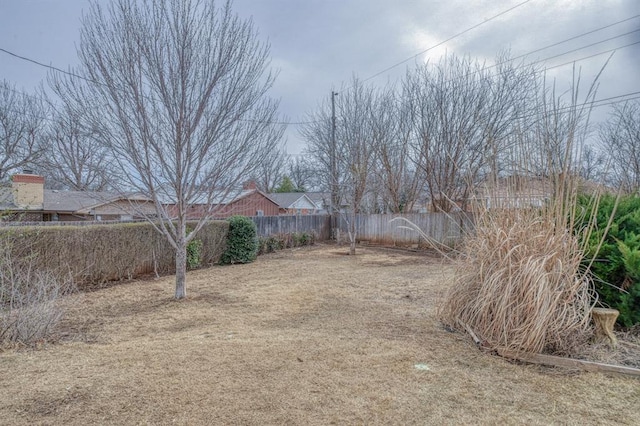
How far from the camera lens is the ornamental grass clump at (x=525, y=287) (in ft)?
9.68

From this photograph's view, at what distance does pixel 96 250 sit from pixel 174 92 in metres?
3.98

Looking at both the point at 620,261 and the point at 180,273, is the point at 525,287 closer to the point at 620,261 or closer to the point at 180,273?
the point at 620,261

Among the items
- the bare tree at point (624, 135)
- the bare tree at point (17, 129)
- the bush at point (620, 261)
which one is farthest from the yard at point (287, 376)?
the bare tree at point (624, 135)

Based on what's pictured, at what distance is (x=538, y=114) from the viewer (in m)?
3.54

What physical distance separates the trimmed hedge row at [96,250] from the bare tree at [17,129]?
10.2m

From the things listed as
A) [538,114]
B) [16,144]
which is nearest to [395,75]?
[538,114]

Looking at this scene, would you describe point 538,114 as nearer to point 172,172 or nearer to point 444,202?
point 172,172

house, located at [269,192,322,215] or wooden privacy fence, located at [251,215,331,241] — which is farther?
house, located at [269,192,322,215]

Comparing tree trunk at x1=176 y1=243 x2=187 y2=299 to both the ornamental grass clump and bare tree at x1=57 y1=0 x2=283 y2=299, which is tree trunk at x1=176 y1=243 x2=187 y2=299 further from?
the ornamental grass clump

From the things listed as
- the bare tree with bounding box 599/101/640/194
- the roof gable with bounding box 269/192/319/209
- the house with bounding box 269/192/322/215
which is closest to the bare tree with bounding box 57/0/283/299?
the bare tree with bounding box 599/101/640/194

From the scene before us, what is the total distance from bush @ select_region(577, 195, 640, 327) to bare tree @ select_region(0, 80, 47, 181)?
17.9 m

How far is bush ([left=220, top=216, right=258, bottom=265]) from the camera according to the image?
9.66m

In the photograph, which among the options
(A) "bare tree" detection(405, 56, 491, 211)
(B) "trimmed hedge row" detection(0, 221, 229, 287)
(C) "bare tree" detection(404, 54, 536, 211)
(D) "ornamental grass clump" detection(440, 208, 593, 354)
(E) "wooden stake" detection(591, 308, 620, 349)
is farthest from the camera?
(A) "bare tree" detection(405, 56, 491, 211)

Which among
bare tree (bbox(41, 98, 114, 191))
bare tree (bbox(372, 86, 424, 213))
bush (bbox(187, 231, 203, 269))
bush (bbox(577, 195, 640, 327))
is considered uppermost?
bare tree (bbox(372, 86, 424, 213))
